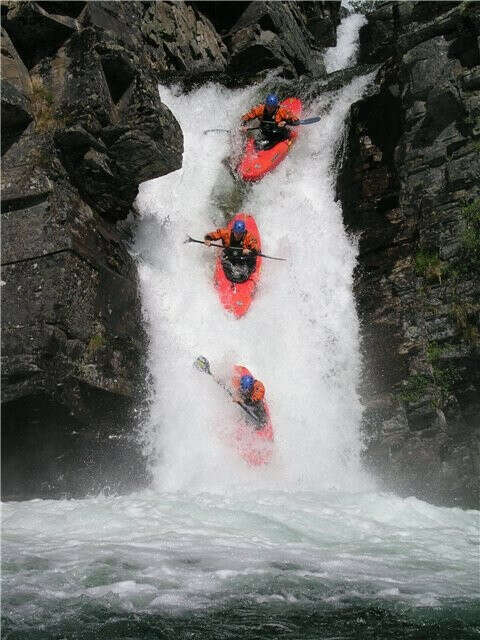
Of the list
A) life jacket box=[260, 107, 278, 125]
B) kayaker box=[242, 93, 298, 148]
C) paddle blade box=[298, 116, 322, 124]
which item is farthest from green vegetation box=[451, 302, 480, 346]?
life jacket box=[260, 107, 278, 125]

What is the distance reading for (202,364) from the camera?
7.14m

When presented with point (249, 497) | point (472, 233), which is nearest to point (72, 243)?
point (249, 497)

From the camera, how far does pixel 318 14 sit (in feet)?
56.4

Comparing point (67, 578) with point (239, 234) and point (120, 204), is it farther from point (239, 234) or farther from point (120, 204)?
point (239, 234)

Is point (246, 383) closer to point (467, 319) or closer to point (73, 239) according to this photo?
point (73, 239)

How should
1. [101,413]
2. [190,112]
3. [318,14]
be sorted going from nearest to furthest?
1. [101,413]
2. [190,112]
3. [318,14]

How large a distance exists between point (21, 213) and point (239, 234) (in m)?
3.67

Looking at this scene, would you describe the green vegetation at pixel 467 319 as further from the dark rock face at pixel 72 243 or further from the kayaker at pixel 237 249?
the dark rock face at pixel 72 243

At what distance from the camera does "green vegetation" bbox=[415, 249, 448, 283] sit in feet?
25.0

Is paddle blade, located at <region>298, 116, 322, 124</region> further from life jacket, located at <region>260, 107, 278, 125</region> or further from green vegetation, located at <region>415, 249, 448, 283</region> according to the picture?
green vegetation, located at <region>415, 249, 448, 283</region>

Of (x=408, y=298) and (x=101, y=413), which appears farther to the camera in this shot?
(x=408, y=298)

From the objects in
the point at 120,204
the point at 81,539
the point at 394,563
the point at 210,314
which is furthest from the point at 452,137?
the point at 81,539

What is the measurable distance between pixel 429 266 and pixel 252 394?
2.96 metres

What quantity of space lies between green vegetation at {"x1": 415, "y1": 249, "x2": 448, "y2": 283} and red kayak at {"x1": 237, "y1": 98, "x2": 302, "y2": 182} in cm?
352
